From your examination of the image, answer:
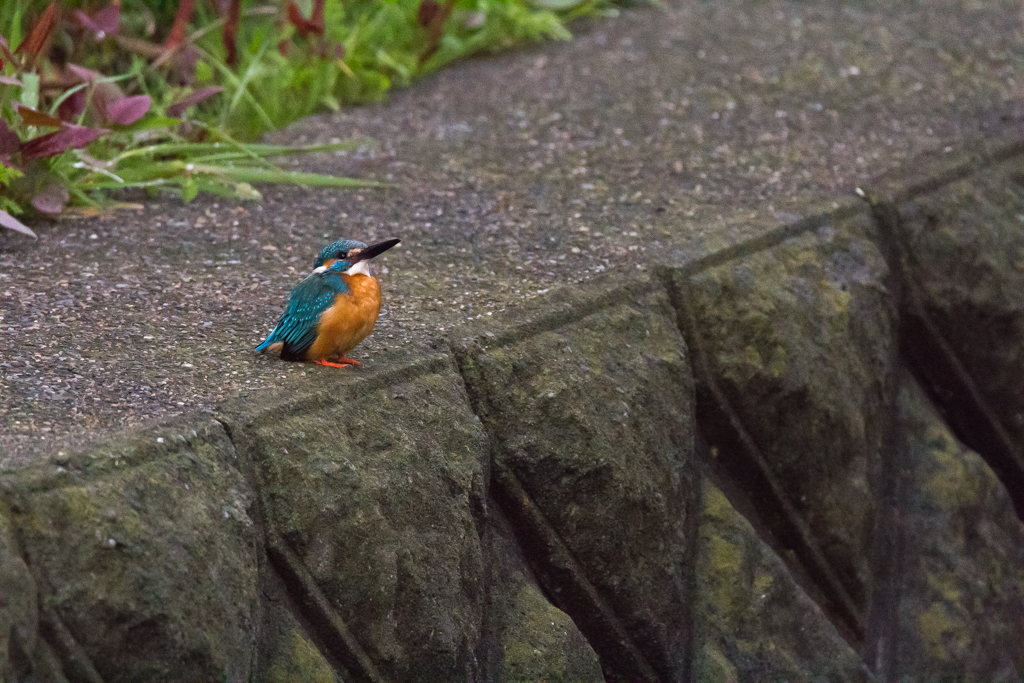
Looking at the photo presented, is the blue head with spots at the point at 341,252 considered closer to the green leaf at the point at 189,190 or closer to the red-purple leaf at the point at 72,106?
the green leaf at the point at 189,190

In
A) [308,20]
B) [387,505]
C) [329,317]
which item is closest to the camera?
[387,505]

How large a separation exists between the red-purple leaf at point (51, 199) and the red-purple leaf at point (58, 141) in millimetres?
88

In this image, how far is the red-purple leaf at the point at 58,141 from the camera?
268 centimetres

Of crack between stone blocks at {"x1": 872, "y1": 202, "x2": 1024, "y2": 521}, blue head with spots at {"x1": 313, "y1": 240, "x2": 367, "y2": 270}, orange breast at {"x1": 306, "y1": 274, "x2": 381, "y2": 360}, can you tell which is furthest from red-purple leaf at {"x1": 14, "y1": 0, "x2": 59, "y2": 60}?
crack between stone blocks at {"x1": 872, "y1": 202, "x2": 1024, "y2": 521}

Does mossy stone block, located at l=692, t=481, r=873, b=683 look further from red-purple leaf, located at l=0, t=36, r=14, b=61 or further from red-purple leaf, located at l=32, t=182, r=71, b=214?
red-purple leaf, located at l=0, t=36, r=14, b=61

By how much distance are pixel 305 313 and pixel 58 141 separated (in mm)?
1117

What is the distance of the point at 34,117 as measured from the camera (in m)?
2.56

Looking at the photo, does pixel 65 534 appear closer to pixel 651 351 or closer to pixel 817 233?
pixel 651 351

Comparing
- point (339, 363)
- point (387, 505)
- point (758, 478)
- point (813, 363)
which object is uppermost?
point (339, 363)

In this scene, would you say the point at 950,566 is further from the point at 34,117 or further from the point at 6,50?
the point at 6,50

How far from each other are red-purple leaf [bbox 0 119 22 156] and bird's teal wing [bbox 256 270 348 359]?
3.63ft

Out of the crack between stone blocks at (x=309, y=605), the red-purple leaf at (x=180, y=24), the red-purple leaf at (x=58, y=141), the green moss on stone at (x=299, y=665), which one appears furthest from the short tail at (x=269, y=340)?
the red-purple leaf at (x=180, y=24)

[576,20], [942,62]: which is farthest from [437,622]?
[576,20]

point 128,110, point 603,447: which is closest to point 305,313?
point 603,447
